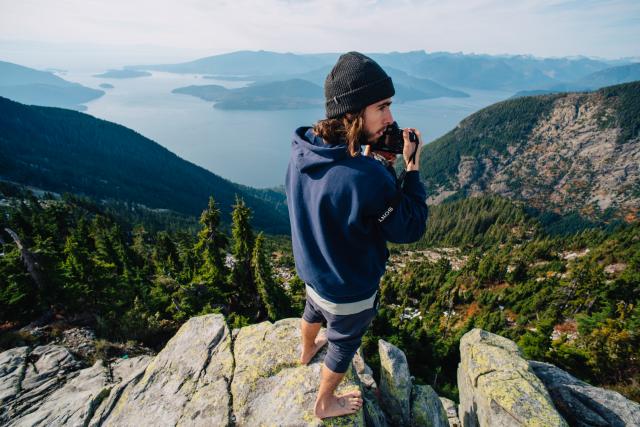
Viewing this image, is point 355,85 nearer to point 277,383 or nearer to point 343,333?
point 343,333

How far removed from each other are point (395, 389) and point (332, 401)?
114 inches

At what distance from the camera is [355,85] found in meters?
2.11

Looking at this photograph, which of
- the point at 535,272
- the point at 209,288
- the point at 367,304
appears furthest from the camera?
the point at 535,272

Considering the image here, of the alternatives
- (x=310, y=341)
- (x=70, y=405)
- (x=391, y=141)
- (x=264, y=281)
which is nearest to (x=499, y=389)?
(x=310, y=341)

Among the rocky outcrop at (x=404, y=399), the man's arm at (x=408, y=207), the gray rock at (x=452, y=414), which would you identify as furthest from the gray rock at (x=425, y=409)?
the man's arm at (x=408, y=207)

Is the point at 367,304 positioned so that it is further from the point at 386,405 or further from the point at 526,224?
the point at 526,224

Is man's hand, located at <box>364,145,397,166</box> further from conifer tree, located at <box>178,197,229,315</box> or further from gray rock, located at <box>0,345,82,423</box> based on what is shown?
conifer tree, located at <box>178,197,229,315</box>

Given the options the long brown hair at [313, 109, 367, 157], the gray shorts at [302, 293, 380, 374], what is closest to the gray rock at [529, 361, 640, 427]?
the gray shorts at [302, 293, 380, 374]

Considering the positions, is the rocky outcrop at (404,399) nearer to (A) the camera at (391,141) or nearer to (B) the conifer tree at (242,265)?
(A) the camera at (391,141)

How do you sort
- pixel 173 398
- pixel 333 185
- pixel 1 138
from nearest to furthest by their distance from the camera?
pixel 333 185, pixel 173 398, pixel 1 138

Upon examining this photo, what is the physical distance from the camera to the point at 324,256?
→ 2631mm

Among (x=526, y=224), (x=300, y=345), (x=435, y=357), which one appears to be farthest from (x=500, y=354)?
(x=526, y=224)

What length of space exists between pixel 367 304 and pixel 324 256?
0.89m

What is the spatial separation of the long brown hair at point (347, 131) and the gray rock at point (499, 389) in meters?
6.60
